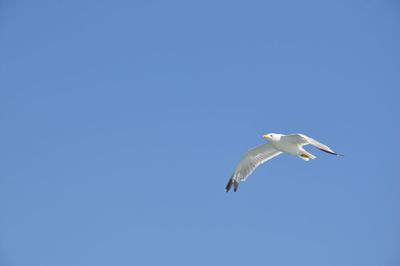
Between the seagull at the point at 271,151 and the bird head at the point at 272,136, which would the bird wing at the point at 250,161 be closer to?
the seagull at the point at 271,151

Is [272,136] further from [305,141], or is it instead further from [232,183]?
[232,183]

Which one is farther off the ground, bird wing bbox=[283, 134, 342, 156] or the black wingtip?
bird wing bbox=[283, 134, 342, 156]

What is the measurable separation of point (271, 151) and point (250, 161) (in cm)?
63

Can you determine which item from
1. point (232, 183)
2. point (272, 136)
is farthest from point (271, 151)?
point (232, 183)

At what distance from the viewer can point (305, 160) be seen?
12.7 metres

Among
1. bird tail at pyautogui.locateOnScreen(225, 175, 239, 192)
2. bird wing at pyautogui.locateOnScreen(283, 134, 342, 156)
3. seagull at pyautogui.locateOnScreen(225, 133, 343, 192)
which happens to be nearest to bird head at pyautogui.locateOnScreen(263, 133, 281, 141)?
seagull at pyautogui.locateOnScreen(225, 133, 343, 192)

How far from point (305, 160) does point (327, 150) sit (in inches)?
45.5

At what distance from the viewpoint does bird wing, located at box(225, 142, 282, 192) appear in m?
14.0

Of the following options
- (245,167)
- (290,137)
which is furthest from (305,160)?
(245,167)

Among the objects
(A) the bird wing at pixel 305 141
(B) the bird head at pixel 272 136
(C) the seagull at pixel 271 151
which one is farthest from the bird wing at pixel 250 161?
(A) the bird wing at pixel 305 141

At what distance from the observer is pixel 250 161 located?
14.3 metres

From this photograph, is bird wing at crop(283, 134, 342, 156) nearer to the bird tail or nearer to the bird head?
the bird head

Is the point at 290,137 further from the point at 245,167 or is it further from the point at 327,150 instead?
the point at 245,167

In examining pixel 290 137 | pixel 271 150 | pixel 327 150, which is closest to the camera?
pixel 327 150
